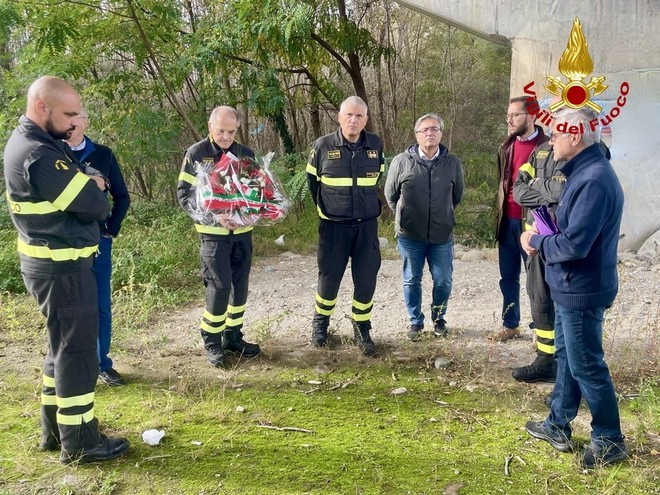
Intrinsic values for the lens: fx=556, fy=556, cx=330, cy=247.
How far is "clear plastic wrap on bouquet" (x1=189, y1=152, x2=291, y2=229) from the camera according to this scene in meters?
4.52

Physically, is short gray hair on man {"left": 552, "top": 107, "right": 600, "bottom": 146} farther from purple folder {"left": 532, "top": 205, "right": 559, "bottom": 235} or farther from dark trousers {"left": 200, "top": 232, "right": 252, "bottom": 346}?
dark trousers {"left": 200, "top": 232, "right": 252, "bottom": 346}

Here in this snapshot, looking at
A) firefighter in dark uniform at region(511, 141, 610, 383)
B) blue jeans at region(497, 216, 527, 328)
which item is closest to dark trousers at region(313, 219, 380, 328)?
blue jeans at region(497, 216, 527, 328)

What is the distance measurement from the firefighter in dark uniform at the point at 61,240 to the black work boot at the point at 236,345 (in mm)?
1711

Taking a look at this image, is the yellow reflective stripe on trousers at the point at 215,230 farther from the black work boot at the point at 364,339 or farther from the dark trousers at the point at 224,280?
the black work boot at the point at 364,339

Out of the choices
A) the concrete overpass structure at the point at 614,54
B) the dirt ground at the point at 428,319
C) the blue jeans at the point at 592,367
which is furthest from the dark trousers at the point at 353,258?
the concrete overpass structure at the point at 614,54

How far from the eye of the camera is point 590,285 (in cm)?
313

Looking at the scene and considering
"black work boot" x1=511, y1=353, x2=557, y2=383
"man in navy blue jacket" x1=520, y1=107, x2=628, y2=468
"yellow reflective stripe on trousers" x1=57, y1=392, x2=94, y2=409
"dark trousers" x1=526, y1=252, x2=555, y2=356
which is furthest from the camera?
"black work boot" x1=511, y1=353, x2=557, y2=383

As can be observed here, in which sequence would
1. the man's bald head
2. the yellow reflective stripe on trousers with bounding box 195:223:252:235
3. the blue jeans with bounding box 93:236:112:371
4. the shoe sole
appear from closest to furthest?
1. the man's bald head
2. the shoe sole
3. the blue jeans with bounding box 93:236:112:371
4. the yellow reflective stripe on trousers with bounding box 195:223:252:235

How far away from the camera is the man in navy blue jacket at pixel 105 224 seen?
4230mm

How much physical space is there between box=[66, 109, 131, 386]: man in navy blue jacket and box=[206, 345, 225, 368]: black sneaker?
746 millimetres

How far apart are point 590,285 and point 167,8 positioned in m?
7.27

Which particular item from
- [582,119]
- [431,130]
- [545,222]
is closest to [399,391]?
[545,222]

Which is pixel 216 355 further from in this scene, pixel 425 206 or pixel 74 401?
pixel 425 206

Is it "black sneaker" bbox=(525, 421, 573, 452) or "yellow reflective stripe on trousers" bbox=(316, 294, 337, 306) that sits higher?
"yellow reflective stripe on trousers" bbox=(316, 294, 337, 306)
